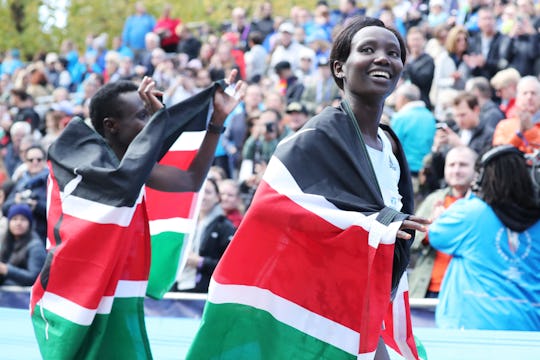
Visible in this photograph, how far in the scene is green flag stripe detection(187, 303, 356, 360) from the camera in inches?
162

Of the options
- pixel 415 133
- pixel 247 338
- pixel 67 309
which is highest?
pixel 247 338

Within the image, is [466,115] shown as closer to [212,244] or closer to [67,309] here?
[212,244]

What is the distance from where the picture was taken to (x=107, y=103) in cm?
484

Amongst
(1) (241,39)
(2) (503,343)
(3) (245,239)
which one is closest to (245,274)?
(3) (245,239)

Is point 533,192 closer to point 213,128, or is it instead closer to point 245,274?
point 213,128

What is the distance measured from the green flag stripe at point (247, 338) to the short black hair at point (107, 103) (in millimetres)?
1132

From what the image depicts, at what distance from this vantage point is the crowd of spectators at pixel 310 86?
28.9ft

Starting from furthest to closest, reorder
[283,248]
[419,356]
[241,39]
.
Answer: [241,39] → [419,356] → [283,248]

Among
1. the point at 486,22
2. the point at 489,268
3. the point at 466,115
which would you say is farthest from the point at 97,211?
the point at 486,22

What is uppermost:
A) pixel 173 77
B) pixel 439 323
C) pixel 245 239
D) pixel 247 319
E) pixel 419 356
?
pixel 245 239

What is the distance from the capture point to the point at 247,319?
4.20m

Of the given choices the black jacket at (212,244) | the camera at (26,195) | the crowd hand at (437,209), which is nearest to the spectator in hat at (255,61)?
the camera at (26,195)

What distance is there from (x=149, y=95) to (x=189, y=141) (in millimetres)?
577

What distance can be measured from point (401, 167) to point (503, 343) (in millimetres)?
1671
